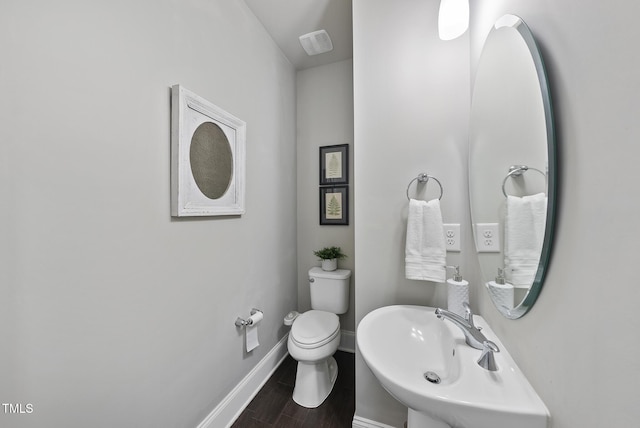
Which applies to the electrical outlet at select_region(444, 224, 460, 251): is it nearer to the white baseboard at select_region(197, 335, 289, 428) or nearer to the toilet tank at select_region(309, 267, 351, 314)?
the toilet tank at select_region(309, 267, 351, 314)

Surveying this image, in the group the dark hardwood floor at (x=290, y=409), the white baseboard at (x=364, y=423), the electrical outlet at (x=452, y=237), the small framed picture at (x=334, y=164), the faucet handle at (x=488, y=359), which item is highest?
the small framed picture at (x=334, y=164)

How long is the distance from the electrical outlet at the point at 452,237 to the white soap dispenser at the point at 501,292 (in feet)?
1.02

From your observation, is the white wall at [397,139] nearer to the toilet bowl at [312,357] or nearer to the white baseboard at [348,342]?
the toilet bowl at [312,357]

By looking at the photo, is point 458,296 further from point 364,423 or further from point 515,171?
point 364,423

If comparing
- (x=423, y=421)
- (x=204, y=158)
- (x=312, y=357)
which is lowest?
(x=312, y=357)

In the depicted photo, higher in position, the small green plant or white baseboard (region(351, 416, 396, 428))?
the small green plant

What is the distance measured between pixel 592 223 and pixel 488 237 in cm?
48

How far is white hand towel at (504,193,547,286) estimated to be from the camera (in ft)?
1.92

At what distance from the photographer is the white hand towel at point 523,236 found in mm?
584

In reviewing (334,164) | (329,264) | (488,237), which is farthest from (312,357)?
(334,164)

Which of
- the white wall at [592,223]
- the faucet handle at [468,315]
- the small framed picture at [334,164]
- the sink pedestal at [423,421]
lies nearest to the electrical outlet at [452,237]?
the faucet handle at [468,315]

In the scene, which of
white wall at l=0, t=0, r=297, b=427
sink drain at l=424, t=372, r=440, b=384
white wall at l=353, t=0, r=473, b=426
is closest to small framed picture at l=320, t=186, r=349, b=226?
white wall at l=353, t=0, r=473, b=426

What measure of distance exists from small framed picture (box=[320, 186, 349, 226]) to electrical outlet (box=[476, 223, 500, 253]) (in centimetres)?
118

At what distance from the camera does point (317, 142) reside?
2195 mm
